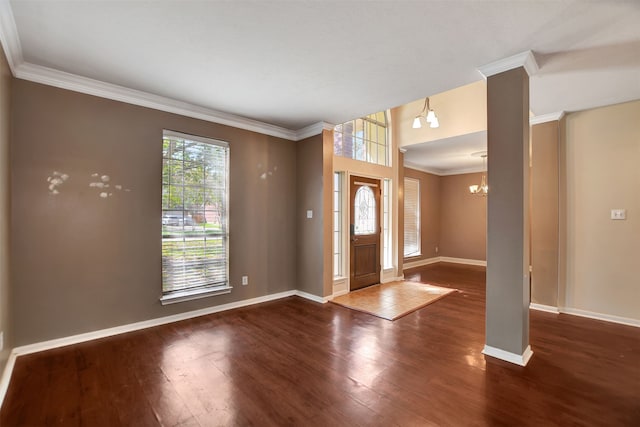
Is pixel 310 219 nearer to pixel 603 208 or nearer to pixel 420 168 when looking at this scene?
pixel 603 208

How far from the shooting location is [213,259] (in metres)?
3.88

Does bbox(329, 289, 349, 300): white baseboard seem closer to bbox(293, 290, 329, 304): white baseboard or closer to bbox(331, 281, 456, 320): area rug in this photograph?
bbox(331, 281, 456, 320): area rug

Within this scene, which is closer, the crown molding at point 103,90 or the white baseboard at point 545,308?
the crown molding at point 103,90

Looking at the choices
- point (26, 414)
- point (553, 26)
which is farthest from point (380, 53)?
point (26, 414)

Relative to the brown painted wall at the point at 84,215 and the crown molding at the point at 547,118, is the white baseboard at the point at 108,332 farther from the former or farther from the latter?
the crown molding at the point at 547,118

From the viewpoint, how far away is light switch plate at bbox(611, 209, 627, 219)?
348cm

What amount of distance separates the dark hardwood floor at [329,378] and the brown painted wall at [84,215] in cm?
36

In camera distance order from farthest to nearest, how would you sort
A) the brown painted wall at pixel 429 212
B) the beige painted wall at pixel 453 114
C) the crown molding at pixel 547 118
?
the brown painted wall at pixel 429 212 < the beige painted wall at pixel 453 114 < the crown molding at pixel 547 118

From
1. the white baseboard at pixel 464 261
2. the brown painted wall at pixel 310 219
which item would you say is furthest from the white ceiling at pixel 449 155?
the white baseboard at pixel 464 261

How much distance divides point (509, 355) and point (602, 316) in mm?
2177

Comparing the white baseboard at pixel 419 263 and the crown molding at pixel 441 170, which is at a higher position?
the crown molding at pixel 441 170

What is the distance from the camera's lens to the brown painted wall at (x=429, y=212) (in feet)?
24.8

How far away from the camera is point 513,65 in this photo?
2.50 metres

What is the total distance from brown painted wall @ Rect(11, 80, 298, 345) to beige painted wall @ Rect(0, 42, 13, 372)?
16cm
